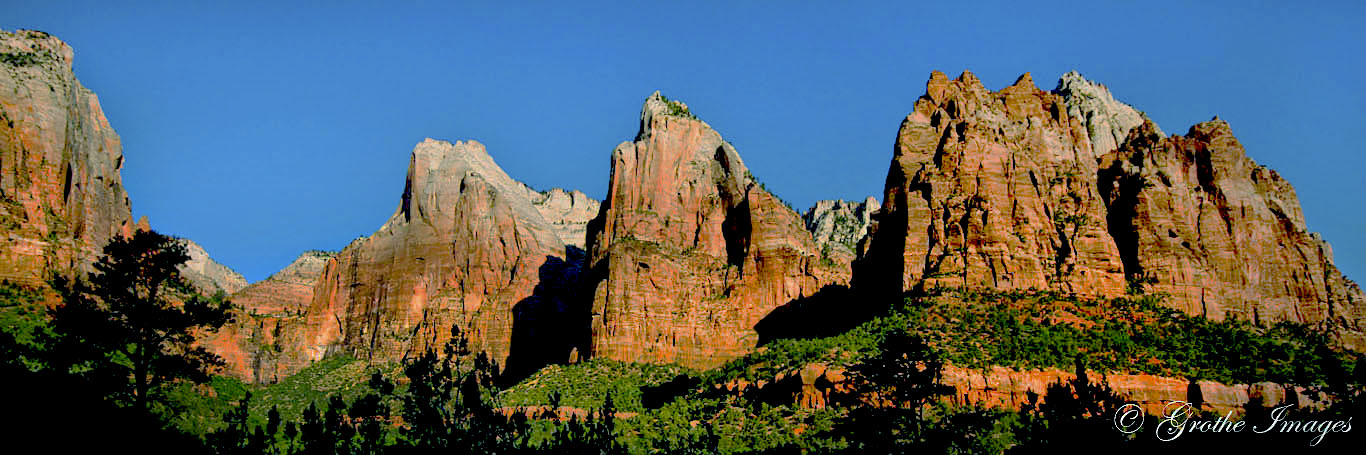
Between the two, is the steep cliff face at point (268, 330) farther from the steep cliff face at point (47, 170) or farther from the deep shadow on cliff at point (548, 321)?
the deep shadow on cliff at point (548, 321)

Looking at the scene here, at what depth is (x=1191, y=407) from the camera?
70.1m

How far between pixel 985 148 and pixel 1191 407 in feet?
98.0

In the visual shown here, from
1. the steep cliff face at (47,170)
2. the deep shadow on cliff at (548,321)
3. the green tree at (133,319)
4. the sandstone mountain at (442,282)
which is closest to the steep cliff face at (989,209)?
the deep shadow on cliff at (548,321)

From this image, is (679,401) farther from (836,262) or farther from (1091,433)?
(1091,433)

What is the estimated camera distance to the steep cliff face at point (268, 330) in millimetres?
125125

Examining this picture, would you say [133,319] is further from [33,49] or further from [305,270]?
[305,270]

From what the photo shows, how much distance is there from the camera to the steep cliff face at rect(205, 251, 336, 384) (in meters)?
125

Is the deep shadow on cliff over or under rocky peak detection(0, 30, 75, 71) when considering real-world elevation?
under

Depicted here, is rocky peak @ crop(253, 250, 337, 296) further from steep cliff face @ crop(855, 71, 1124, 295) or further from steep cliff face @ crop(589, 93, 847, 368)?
steep cliff face @ crop(855, 71, 1124, 295)

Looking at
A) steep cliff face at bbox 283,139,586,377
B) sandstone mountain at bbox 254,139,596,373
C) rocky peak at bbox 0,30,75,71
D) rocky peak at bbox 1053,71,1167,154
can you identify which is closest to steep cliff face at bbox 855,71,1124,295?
rocky peak at bbox 1053,71,1167,154

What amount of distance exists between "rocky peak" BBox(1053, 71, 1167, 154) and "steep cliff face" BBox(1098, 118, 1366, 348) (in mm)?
6290

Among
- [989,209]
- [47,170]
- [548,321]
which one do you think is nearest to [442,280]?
[548,321]

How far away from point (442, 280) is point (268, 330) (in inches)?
895

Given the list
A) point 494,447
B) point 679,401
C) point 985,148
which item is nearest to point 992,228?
point 985,148
